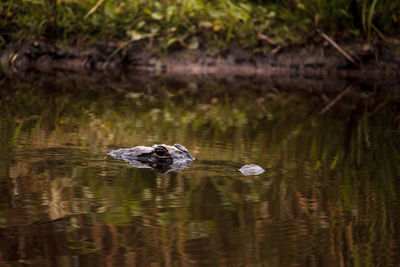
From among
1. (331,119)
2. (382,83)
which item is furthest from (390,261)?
(382,83)

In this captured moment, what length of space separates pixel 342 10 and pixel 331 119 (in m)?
3.37

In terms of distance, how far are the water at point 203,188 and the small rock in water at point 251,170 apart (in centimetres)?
7

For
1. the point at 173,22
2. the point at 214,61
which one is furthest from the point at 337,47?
the point at 173,22

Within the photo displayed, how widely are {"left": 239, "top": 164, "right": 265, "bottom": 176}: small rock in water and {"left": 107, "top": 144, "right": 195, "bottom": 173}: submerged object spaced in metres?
0.30

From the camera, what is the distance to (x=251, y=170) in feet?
11.7

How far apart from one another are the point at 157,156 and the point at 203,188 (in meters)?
0.66

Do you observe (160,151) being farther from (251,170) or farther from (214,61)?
(214,61)

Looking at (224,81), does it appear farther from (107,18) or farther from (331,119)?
(331,119)

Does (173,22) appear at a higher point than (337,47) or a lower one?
higher

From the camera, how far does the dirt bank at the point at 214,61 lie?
28.3 ft

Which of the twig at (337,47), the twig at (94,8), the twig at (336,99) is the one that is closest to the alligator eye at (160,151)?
the twig at (336,99)

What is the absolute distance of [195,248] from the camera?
234cm

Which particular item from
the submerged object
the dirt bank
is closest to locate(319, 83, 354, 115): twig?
the dirt bank

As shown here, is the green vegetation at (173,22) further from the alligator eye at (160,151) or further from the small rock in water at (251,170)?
the small rock in water at (251,170)
